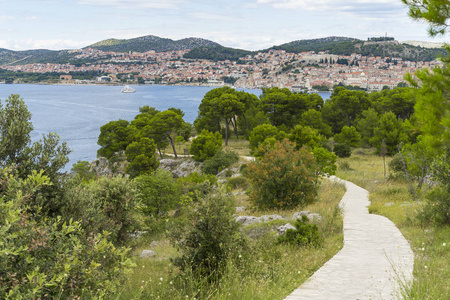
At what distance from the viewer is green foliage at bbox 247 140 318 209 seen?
12.8 metres

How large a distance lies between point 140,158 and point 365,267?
28.4 m

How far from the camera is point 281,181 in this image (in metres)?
12.8

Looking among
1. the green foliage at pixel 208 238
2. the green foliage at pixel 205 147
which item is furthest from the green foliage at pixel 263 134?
the green foliage at pixel 208 238

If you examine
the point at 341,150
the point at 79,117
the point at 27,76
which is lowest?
the point at 341,150

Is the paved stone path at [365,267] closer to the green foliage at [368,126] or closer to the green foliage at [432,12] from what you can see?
the green foliage at [432,12]

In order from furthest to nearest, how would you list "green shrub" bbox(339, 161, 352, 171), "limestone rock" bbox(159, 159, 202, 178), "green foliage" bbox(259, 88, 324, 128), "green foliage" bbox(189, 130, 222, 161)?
1. "green foliage" bbox(259, 88, 324, 128)
2. "limestone rock" bbox(159, 159, 202, 178)
3. "green foliage" bbox(189, 130, 222, 161)
4. "green shrub" bbox(339, 161, 352, 171)

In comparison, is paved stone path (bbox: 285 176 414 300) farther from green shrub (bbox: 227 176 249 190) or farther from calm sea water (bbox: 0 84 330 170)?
calm sea water (bbox: 0 84 330 170)

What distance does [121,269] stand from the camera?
4.22 m

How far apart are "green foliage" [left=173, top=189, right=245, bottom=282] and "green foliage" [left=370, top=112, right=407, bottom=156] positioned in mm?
32520

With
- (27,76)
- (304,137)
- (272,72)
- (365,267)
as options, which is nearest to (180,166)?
(304,137)

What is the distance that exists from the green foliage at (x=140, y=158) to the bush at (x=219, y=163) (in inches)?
207

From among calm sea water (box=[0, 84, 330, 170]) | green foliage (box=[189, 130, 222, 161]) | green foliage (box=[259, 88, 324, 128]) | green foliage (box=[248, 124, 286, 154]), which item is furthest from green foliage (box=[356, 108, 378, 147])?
calm sea water (box=[0, 84, 330, 170])

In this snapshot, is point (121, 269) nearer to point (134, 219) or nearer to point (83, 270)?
point (83, 270)

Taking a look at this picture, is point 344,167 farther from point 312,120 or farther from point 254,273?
point 254,273
